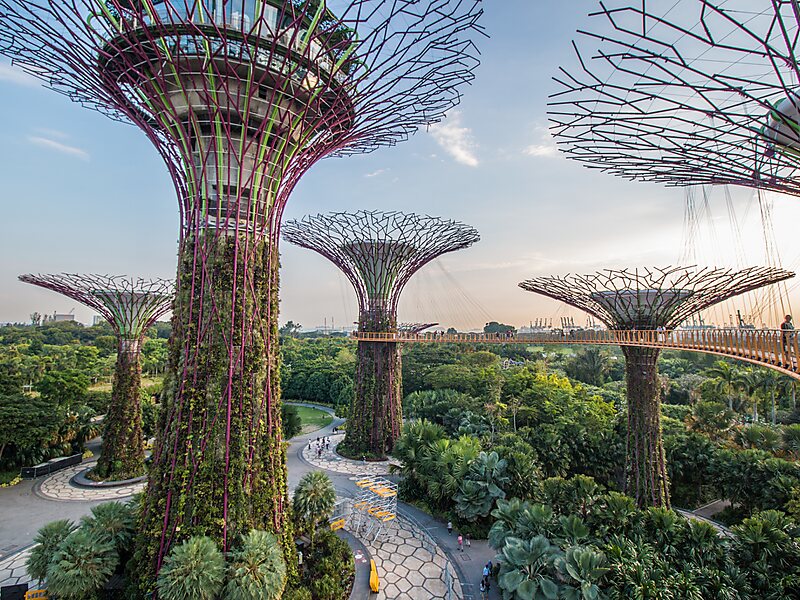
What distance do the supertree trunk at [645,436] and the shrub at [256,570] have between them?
13244mm

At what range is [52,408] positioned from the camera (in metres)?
21.0

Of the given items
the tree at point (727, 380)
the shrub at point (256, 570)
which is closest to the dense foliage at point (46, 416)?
the shrub at point (256, 570)

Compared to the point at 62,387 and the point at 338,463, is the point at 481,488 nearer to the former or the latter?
the point at 338,463

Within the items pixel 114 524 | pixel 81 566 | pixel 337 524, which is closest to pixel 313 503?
pixel 337 524

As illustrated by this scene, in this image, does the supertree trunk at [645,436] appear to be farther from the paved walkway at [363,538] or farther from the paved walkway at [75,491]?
the paved walkway at [75,491]

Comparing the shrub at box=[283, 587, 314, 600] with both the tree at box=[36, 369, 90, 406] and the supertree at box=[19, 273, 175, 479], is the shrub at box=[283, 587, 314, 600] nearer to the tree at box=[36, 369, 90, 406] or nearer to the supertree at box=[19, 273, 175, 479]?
the supertree at box=[19, 273, 175, 479]

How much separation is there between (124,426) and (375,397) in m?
11.8

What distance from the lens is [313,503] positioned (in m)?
12.2

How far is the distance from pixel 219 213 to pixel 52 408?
748 inches

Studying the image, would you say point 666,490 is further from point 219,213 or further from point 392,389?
point 219,213

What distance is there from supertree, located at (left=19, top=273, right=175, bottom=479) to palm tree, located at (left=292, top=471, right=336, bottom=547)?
36.9 feet

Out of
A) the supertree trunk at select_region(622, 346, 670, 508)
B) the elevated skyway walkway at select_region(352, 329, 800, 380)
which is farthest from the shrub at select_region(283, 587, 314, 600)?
the supertree trunk at select_region(622, 346, 670, 508)

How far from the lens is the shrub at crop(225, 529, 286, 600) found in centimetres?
812

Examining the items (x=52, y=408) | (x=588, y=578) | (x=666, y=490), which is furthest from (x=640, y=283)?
(x=52, y=408)
